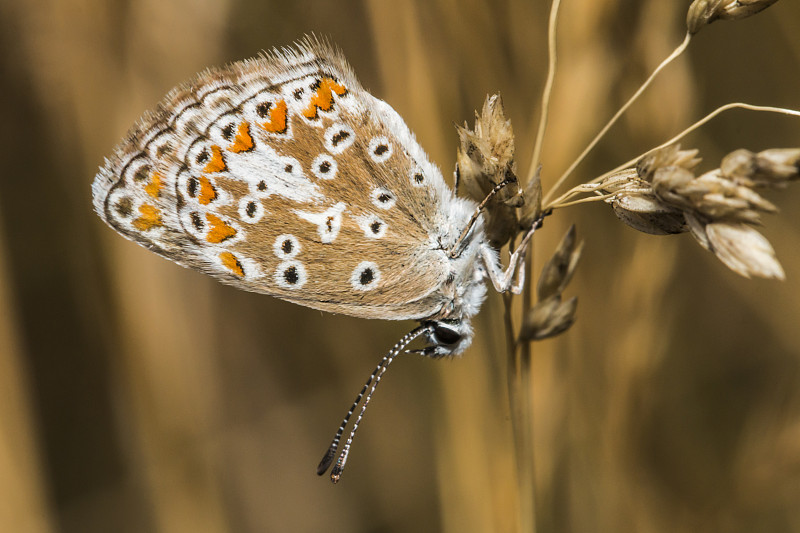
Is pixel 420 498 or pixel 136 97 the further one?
pixel 420 498

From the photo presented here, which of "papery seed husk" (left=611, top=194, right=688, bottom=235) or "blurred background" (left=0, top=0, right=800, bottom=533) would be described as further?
"blurred background" (left=0, top=0, right=800, bottom=533)

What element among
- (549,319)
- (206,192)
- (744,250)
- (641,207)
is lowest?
(549,319)

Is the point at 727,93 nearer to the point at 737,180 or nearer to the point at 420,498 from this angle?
the point at 737,180

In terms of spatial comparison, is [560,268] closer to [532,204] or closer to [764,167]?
[532,204]

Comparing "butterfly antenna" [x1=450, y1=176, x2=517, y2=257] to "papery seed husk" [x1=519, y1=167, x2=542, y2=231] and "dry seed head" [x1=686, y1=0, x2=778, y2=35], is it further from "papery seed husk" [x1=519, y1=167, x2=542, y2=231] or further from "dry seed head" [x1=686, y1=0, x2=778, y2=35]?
"dry seed head" [x1=686, y1=0, x2=778, y2=35]

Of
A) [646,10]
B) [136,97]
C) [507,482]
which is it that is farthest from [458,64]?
[507,482]

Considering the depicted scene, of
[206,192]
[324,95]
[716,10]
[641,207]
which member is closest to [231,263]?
[206,192]

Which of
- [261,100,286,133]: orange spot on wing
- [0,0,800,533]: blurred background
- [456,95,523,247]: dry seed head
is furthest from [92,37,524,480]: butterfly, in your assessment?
[0,0,800,533]: blurred background
